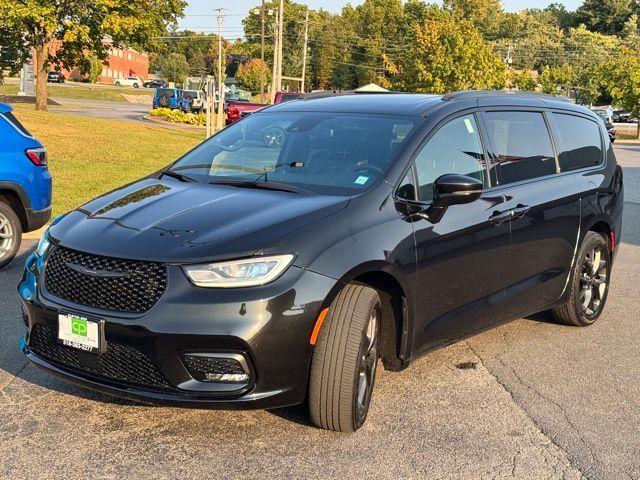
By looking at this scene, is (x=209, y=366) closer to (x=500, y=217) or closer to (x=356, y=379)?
(x=356, y=379)

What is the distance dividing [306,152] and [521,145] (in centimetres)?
160

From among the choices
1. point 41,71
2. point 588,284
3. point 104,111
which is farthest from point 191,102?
A: point 588,284

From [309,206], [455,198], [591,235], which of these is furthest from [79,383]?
[591,235]

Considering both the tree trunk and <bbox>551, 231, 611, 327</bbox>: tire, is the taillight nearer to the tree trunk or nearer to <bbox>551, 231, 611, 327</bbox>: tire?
<bbox>551, 231, 611, 327</bbox>: tire

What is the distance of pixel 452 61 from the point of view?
6044 cm

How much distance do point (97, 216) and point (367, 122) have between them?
1.77 meters

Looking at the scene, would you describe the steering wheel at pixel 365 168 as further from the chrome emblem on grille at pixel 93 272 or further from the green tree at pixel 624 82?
the green tree at pixel 624 82

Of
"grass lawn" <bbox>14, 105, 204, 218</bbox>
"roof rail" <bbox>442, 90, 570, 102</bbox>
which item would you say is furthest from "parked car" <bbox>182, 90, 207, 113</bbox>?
"roof rail" <bbox>442, 90, 570, 102</bbox>

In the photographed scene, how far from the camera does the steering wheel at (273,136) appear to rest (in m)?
4.98

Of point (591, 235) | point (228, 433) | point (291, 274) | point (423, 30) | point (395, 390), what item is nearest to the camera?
point (291, 274)

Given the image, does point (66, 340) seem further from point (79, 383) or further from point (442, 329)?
point (442, 329)

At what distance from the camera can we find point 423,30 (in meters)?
65.9

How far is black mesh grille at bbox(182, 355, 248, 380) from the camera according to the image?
11.5 feet

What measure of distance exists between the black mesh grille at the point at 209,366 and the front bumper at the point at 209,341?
25 millimetres
